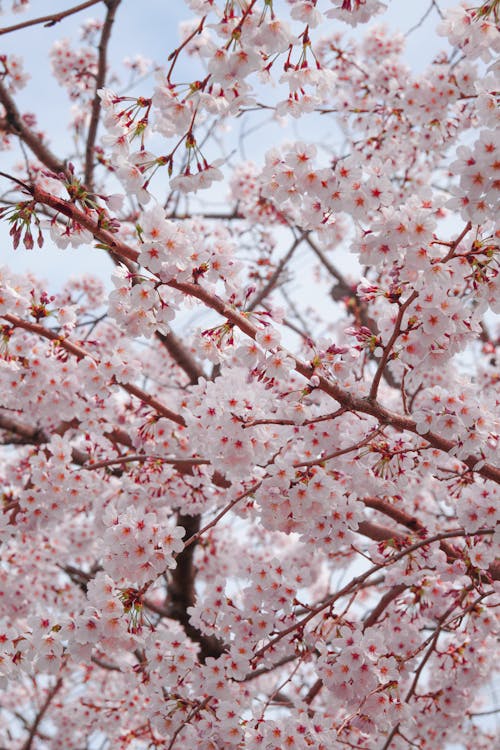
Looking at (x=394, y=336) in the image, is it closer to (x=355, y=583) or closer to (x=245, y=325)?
(x=245, y=325)

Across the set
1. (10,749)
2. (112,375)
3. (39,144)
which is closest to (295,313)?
(39,144)

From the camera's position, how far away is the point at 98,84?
205 inches

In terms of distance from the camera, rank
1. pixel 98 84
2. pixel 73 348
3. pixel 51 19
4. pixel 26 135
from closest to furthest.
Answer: pixel 51 19, pixel 73 348, pixel 26 135, pixel 98 84

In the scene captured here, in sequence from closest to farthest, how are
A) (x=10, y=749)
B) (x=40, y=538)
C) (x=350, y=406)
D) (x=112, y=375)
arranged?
(x=350, y=406) → (x=112, y=375) → (x=40, y=538) → (x=10, y=749)

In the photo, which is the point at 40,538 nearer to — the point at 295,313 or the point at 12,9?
the point at 295,313

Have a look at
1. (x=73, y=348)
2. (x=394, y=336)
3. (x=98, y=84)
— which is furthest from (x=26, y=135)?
(x=394, y=336)

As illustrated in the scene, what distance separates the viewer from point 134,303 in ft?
7.16

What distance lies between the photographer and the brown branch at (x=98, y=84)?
4652 millimetres

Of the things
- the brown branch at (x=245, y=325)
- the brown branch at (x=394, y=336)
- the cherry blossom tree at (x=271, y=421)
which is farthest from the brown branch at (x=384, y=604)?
the brown branch at (x=394, y=336)

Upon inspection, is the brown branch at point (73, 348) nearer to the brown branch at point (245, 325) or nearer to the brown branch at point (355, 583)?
the brown branch at point (245, 325)

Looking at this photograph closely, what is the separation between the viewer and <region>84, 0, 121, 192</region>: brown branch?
4.65 meters

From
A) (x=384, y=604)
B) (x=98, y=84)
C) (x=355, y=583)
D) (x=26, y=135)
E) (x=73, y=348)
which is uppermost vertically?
(x=98, y=84)

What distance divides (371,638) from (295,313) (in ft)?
18.2

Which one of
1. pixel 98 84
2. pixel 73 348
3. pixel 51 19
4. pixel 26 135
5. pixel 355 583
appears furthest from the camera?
pixel 98 84
